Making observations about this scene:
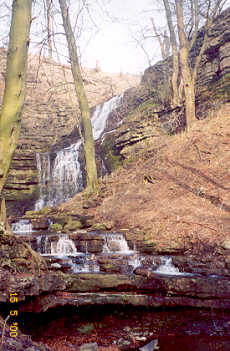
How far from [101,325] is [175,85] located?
12.7 meters

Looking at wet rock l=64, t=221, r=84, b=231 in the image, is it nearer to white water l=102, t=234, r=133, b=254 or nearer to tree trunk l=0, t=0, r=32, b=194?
white water l=102, t=234, r=133, b=254

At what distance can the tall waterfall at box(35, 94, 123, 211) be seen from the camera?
14.8m

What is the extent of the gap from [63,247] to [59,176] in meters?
8.74

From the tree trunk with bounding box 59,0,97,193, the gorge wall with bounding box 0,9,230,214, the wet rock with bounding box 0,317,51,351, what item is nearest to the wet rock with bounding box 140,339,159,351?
the wet rock with bounding box 0,317,51,351

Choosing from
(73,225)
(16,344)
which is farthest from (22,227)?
(16,344)

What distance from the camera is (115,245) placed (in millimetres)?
7066

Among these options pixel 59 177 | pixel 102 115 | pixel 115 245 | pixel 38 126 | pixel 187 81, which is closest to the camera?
pixel 115 245

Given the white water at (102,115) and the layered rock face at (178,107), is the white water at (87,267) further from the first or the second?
the white water at (102,115)

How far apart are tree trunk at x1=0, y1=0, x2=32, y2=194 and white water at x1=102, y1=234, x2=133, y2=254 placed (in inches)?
138

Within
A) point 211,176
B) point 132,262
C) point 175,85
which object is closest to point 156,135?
point 175,85

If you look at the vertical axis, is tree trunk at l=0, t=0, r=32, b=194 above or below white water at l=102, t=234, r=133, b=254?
above

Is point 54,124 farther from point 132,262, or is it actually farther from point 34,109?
point 132,262

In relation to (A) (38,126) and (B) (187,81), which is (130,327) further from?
(A) (38,126)

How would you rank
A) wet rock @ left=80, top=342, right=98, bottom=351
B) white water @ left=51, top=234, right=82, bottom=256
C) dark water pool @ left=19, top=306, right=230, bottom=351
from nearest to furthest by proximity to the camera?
wet rock @ left=80, top=342, right=98, bottom=351 → dark water pool @ left=19, top=306, right=230, bottom=351 → white water @ left=51, top=234, right=82, bottom=256
